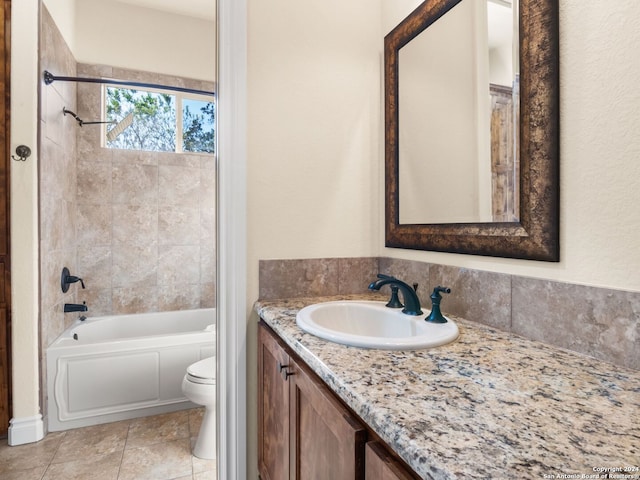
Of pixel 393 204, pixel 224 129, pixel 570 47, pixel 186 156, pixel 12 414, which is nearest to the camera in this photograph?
pixel 570 47

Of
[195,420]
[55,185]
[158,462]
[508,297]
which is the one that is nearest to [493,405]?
[508,297]

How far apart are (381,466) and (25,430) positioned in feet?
7.85

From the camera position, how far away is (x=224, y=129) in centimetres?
138

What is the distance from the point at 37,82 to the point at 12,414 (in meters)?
1.90

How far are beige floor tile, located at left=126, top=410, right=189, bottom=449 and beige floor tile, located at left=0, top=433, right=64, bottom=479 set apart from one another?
0.38 metres

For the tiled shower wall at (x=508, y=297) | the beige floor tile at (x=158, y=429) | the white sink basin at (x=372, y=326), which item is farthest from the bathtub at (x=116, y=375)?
the white sink basin at (x=372, y=326)

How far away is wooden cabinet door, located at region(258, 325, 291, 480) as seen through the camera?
1.06m

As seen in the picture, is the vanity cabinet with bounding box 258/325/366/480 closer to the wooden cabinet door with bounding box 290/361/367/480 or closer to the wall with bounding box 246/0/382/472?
the wooden cabinet door with bounding box 290/361/367/480

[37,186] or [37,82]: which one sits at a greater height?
[37,82]

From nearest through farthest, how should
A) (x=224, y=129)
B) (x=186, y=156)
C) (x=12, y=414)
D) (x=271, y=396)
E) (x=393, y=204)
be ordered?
(x=271, y=396)
(x=224, y=129)
(x=393, y=204)
(x=12, y=414)
(x=186, y=156)

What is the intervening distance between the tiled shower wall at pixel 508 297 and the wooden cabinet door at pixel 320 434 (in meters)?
0.55

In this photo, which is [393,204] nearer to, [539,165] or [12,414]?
[539,165]

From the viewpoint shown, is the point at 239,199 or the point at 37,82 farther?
the point at 37,82

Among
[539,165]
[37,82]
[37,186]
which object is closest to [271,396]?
[539,165]
